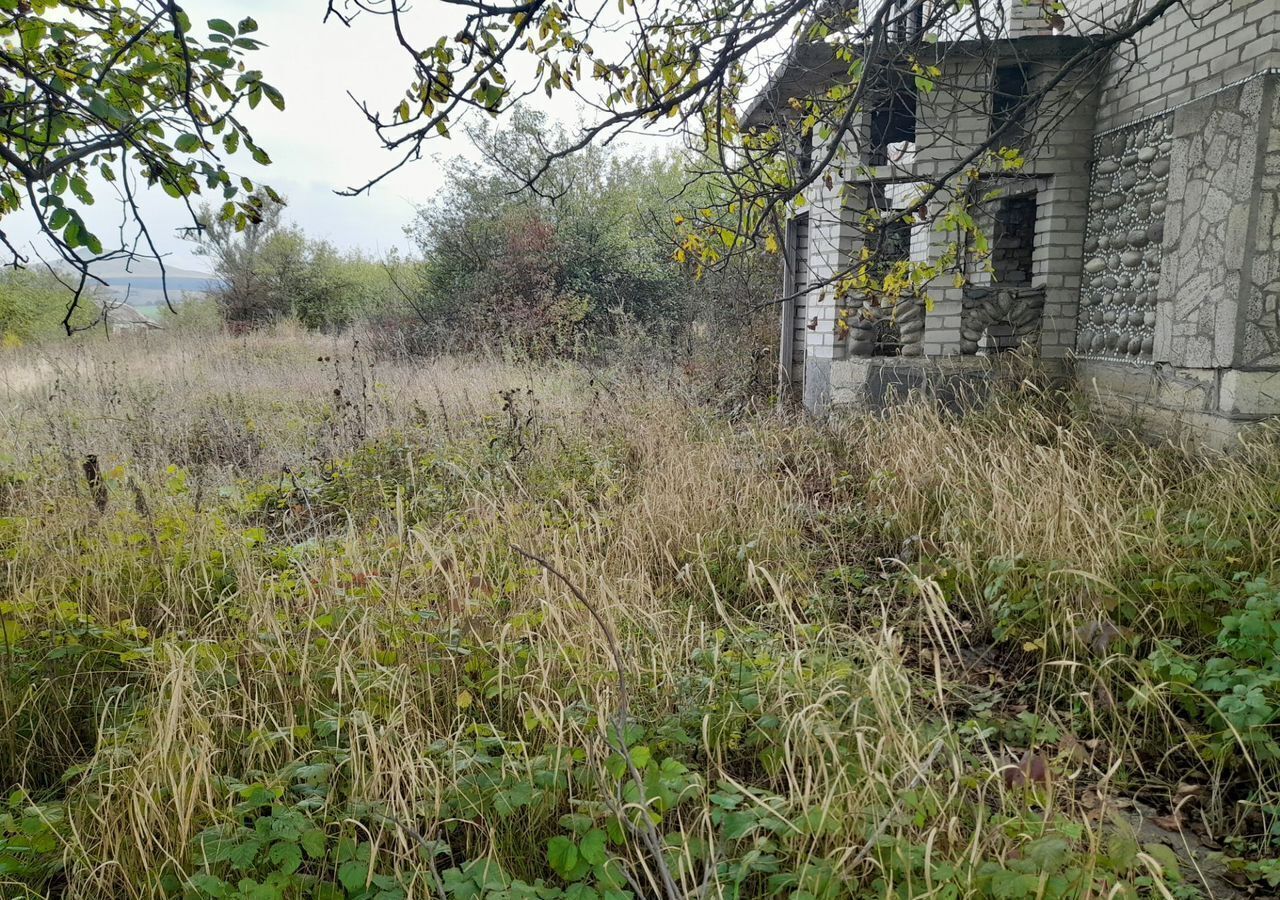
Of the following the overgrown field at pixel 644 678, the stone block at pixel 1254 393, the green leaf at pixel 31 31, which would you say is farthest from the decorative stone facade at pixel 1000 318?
the green leaf at pixel 31 31

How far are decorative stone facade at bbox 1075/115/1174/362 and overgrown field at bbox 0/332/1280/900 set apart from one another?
1625 mm

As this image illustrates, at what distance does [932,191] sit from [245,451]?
5.74m

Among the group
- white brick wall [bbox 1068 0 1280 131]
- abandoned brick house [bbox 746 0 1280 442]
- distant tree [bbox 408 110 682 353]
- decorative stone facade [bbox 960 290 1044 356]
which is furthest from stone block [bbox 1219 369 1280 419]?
distant tree [bbox 408 110 682 353]

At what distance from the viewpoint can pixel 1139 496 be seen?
15.2 feet

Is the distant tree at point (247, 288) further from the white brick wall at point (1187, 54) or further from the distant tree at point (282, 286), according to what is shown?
the white brick wall at point (1187, 54)

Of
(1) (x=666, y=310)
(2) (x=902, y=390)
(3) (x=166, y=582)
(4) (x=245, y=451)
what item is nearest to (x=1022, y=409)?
(2) (x=902, y=390)

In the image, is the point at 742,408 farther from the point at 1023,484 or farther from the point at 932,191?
the point at 932,191

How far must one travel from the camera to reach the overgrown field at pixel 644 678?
204 cm

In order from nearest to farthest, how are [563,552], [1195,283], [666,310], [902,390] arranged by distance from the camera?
[563,552], [1195,283], [902,390], [666,310]

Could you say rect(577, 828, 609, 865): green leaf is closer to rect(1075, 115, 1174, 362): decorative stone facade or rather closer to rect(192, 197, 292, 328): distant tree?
rect(1075, 115, 1174, 362): decorative stone facade

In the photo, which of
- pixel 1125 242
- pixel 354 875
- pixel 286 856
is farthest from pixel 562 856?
pixel 1125 242

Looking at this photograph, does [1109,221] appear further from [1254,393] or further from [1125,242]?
[1254,393]

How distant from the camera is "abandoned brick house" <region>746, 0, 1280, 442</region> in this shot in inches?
215

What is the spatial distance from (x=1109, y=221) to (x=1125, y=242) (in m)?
0.34
